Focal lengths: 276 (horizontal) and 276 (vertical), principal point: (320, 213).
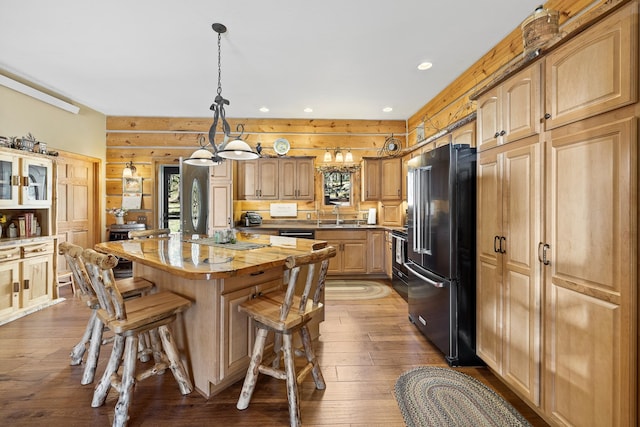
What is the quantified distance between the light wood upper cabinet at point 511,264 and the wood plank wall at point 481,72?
775mm

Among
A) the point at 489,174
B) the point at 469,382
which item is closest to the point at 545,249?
the point at 489,174

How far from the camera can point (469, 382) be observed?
205 centimetres

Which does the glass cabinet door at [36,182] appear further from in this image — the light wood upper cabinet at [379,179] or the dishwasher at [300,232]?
the light wood upper cabinet at [379,179]

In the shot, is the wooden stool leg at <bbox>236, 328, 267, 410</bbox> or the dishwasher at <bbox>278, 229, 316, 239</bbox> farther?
the dishwasher at <bbox>278, 229, 316, 239</bbox>

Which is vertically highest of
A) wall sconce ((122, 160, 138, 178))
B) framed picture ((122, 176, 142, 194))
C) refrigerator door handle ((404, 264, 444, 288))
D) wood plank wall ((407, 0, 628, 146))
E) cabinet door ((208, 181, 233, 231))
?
wood plank wall ((407, 0, 628, 146))

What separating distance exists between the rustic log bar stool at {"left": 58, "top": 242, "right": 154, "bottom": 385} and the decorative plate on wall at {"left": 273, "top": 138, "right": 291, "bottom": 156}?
11.3 ft

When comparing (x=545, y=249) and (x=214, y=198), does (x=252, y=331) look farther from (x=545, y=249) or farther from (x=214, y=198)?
(x=214, y=198)

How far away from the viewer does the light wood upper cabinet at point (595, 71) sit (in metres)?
1.17

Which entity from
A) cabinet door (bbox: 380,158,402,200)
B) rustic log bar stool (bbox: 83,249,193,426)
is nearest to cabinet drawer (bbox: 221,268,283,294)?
rustic log bar stool (bbox: 83,249,193,426)

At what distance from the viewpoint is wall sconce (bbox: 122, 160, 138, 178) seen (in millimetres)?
5011

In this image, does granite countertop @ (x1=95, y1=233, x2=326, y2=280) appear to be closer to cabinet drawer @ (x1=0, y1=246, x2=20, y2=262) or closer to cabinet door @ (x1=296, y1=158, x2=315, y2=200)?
cabinet drawer @ (x1=0, y1=246, x2=20, y2=262)

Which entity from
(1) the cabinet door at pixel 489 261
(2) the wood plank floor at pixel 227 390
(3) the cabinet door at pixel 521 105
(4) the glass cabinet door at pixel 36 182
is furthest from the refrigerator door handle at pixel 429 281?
(4) the glass cabinet door at pixel 36 182

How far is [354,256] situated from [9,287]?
4385mm

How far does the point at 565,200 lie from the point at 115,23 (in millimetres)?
3680
